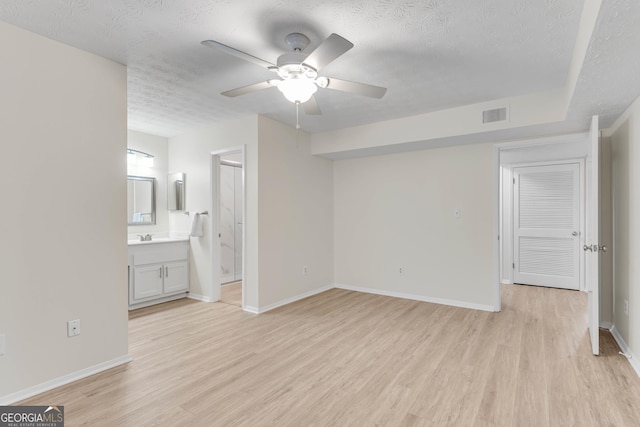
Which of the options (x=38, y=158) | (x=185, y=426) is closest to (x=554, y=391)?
(x=185, y=426)

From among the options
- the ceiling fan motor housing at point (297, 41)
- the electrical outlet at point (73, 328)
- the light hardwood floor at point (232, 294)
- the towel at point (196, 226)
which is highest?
the ceiling fan motor housing at point (297, 41)

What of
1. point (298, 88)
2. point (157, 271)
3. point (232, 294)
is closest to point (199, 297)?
point (232, 294)

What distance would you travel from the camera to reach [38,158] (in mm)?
2209

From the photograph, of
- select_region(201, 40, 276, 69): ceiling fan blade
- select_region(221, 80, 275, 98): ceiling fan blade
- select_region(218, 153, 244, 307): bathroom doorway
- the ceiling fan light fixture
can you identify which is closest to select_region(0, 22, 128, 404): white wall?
select_region(221, 80, 275, 98): ceiling fan blade

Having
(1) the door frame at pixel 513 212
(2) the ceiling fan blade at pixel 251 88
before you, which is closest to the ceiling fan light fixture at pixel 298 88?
(2) the ceiling fan blade at pixel 251 88

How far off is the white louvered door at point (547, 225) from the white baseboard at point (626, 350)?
214 cm

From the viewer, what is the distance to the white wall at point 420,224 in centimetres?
404

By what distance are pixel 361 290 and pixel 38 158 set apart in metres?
4.07

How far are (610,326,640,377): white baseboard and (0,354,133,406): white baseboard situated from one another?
389 cm

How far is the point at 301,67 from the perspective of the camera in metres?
2.01

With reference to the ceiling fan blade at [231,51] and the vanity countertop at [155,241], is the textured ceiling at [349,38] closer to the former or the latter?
the ceiling fan blade at [231,51]

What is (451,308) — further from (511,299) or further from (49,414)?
(49,414)

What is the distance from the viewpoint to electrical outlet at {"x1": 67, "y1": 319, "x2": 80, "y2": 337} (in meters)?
2.34

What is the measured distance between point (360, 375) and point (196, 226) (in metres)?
3.05
